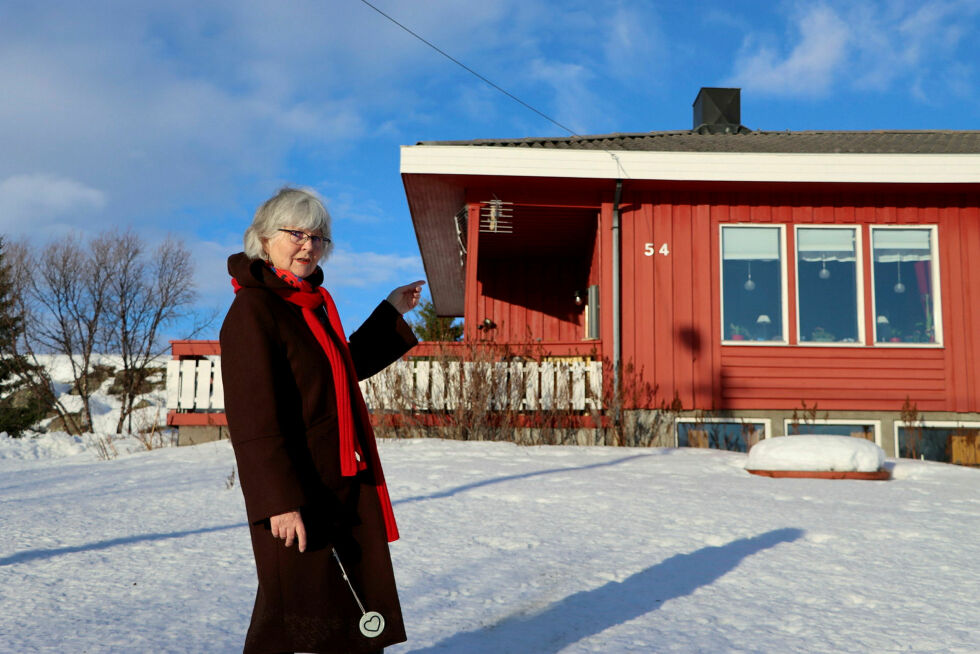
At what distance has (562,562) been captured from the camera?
4.10m

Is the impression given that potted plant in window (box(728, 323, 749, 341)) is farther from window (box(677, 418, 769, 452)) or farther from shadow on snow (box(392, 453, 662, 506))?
shadow on snow (box(392, 453, 662, 506))

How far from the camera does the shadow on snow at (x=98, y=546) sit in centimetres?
415

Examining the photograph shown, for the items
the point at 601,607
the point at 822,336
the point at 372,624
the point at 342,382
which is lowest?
the point at 601,607

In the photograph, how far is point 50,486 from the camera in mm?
7047

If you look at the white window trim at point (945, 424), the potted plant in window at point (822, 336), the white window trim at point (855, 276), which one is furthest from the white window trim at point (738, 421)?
the white window trim at point (945, 424)

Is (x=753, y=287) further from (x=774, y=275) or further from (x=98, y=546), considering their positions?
(x=98, y=546)

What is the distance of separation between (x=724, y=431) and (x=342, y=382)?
28.6 ft

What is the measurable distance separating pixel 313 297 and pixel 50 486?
241 inches

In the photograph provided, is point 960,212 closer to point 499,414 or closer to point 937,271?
point 937,271

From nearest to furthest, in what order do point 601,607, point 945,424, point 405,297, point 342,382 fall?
point 342,382 < point 405,297 < point 601,607 < point 945,424

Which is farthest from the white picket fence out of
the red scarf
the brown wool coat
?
the brown wool coat

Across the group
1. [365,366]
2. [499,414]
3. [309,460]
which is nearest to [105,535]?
[365,366]

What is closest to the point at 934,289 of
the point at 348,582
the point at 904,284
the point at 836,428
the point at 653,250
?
the point at 904,284

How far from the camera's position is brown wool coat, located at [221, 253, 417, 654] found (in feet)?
6.38
